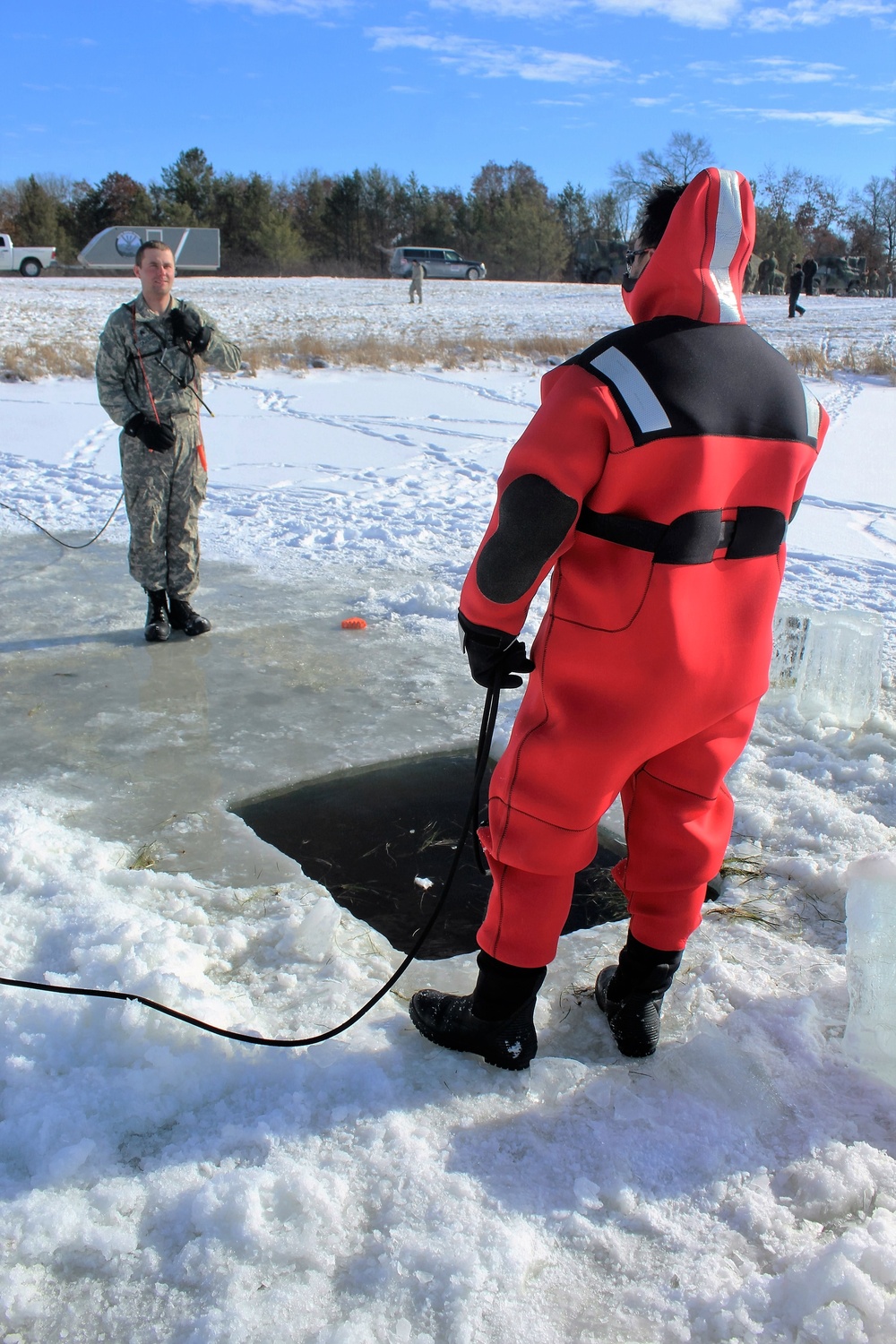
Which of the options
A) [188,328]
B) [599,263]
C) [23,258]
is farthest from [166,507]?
[599,263]

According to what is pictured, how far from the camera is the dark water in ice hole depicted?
290 centimetres

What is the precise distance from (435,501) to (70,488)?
9.44ft

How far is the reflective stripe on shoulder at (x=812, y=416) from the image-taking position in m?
2.00

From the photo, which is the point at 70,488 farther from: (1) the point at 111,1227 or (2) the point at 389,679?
(1) the point at 111,1227

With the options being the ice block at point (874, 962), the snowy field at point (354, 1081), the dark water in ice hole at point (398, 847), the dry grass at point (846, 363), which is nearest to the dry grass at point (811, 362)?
the dry grass at point (846, 363)

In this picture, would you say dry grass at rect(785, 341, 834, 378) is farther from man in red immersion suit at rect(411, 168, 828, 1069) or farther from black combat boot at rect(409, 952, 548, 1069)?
black combat boot at rect(409, 952, 548, 1069)

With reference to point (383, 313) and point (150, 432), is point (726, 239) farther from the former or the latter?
point (383, 313)

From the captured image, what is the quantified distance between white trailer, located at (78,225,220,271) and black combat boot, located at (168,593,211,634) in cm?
4563

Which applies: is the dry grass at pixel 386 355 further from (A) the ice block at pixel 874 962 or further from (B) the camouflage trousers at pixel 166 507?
(A) the ice block at pixel 874 962

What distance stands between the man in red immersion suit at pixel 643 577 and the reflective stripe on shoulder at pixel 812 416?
0.04ft

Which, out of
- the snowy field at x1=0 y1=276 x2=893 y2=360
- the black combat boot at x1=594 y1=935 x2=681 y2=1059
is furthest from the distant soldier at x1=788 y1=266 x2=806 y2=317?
the black combat boot at x1=594 y1=935 x2=681 y2=1059

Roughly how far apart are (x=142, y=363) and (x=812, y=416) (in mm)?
3355

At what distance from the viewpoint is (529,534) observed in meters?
1.79

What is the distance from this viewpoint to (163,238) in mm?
45562
